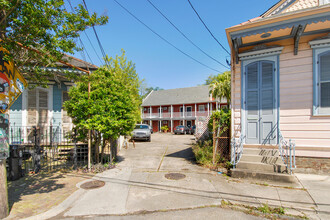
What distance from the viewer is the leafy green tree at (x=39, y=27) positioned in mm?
3570

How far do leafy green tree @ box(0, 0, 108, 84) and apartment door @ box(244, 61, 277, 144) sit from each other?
17.2 feet

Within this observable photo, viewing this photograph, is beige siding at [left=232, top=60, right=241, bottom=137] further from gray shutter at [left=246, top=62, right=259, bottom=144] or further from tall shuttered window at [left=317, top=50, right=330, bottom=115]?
tall shuttered window at [left=317, top=50, right=330, bottom=115]

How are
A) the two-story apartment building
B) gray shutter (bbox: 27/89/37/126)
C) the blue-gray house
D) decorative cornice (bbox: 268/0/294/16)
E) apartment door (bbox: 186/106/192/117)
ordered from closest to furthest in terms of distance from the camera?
decorative cornice (bbox: 268/0/294/16) < the blue-gray house < gray shutter (bbox: 27/89/37/126) < the two-story apartment building < apartment door (bbox: 186/106/192/117)

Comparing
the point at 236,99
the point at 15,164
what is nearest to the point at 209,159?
the point at 236,99

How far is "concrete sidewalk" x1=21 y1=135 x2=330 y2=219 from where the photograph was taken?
385 cm

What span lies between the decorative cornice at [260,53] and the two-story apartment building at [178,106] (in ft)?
82.6

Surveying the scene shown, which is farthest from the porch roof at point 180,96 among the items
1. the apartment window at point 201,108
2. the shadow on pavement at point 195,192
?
the shadow on pavement at point 195,192

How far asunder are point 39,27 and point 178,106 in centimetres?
3252

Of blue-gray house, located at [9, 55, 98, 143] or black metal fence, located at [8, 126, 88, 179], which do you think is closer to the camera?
black metal fence, located at [8, 126, 88, 179]

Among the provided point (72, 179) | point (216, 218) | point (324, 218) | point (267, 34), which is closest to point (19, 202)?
point (72, 179)

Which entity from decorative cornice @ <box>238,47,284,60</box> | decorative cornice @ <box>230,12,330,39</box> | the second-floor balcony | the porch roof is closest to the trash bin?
decorative cornice @ <box>230,12,330,39</box>

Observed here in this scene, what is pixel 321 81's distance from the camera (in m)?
5.82

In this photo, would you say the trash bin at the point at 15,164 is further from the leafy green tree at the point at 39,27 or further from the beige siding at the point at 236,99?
the beige siding at the point at 236,99

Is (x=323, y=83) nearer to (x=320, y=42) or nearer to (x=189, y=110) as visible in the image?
(x=320, y=42)
